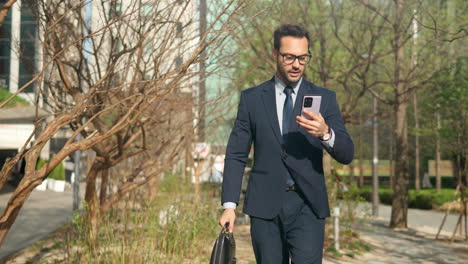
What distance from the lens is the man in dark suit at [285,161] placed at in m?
3.39

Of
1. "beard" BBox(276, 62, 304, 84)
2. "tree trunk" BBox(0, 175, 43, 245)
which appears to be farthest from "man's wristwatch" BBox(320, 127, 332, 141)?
"tree trunk" BBox(0, 175, 43, 245)

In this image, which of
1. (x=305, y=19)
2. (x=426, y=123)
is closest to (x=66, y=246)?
(x=305, y=19)

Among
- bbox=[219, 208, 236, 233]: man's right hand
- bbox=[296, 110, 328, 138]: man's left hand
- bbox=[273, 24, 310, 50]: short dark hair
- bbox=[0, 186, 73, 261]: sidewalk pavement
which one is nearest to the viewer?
bbox=[296, 110, 328, 138]: man's left hand

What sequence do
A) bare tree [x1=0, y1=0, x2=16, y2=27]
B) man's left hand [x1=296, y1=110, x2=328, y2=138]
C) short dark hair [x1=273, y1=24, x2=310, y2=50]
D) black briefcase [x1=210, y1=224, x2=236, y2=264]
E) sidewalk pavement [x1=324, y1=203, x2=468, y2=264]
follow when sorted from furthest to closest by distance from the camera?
sidewalk pavement [x1=324, y1=203, x2=468, y2=264] < bare tree [x1=0, y1=0, x2=16, y2=27] < short dark hair [x1=273, y1=24, x2=310, y2=50] < black briefcase [x1=210, y1=224, x2=236, y2=264] < man's left hand [x1=296, y1=110, x2=328, y2=138]

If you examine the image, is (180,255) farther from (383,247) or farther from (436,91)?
(436,91)

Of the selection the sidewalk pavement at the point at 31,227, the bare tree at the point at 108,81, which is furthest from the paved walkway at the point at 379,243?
the bare tree at the point at 108,81

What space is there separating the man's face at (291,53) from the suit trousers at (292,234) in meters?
0.65

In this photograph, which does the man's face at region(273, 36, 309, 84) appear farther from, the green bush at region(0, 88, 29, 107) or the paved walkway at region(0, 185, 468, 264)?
the green bush at region(0, 88, 29, 107)

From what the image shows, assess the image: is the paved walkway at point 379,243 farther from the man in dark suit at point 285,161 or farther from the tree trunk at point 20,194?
the man in dark suit at point 285,161

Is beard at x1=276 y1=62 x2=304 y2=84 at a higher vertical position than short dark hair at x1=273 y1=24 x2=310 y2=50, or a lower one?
lower

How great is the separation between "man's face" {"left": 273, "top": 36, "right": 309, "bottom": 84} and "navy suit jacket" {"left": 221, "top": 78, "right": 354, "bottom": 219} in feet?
0.34

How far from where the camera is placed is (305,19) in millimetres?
12922

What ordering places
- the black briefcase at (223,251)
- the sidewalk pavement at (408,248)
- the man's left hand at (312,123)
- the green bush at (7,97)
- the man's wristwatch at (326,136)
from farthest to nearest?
the green bush at (7,97)
the sidewalk pavement at (408,248)
the black briefcase at (223,251)
the man's wristwatch at (326,136)
the man's left hand at (312,123)

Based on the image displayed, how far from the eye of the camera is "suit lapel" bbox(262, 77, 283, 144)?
3523mm
